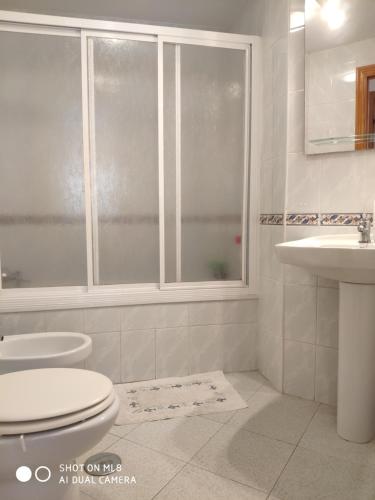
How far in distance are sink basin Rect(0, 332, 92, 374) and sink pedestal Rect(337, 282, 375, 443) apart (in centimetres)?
116

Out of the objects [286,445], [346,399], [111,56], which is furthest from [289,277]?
[111,56]

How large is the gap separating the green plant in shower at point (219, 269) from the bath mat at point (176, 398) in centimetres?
58

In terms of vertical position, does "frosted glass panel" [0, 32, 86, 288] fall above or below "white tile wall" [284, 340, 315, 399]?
above

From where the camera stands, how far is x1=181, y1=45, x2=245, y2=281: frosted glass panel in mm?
2086

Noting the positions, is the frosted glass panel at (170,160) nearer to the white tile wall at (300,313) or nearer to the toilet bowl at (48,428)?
the white tile wall at (300,313)

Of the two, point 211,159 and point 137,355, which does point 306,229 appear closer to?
point 211,159

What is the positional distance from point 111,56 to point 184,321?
61.3 inches

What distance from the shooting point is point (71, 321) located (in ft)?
6.53

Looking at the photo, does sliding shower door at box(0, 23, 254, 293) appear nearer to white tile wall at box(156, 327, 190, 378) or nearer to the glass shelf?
white tile wall at box(156, 327, 190, 378)

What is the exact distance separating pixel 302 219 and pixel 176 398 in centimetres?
115

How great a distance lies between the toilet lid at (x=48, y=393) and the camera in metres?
0.91

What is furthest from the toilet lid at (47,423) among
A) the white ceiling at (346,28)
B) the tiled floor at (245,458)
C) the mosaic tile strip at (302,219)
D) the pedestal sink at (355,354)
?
the white ceiling at (346,28)

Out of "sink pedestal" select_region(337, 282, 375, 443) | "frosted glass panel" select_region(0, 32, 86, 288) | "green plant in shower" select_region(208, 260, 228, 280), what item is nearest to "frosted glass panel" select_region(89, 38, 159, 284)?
"frosted glass panel" select_region(0, 32, 86, 288)

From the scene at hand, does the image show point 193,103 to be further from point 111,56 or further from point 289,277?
point 289,277
